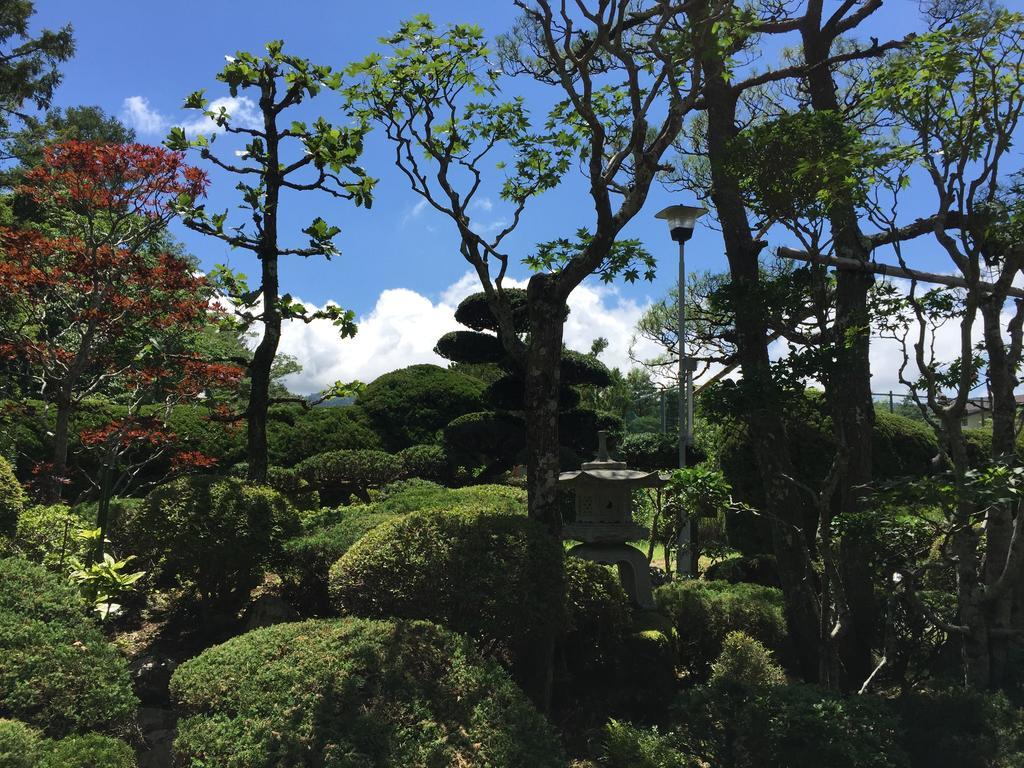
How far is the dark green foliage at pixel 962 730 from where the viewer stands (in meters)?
3.43

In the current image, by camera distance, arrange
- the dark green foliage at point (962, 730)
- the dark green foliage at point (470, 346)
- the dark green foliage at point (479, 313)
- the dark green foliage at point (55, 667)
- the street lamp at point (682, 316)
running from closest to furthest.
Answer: the dark green foliage at point (55, 667), the dark green foliage at point (962, 730), the street lamp at point (682, 316), the dark green foliage at point (479, 313), the dark green foliage at point (470, 346)

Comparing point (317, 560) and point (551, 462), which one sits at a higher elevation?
point (551, 462)

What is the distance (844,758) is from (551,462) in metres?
2.22

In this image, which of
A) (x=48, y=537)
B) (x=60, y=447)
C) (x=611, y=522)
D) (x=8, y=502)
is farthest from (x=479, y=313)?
(x=8, y=502)

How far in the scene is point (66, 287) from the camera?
8.21 metres

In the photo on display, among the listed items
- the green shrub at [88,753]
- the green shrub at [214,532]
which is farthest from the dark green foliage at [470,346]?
the green shrub at [88,753]

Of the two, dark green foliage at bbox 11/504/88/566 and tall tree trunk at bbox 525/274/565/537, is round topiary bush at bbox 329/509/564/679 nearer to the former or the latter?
tall tree trunk at bbox 525/274/565/537

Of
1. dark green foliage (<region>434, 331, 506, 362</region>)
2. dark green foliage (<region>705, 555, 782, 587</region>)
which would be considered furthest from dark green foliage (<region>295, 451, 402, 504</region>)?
dark green foliage (<region>705, 555, 782, 587</region>)

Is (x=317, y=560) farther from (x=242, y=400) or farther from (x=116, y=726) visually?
(x=242, y=400)

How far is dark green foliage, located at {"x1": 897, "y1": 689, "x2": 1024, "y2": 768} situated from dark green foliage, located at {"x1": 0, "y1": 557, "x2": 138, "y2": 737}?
12.5 ft

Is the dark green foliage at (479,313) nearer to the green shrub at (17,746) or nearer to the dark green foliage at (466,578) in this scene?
the dark green foliage at (466,578)

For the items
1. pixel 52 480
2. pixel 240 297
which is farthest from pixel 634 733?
pixel 52 480

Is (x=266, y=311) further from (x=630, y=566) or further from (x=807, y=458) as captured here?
(x=807, y=458)

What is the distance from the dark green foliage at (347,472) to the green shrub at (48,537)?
5366 mm
